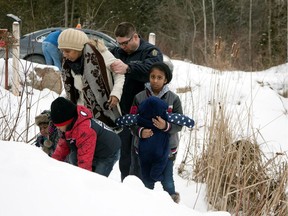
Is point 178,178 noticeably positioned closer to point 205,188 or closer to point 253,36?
point 205,188

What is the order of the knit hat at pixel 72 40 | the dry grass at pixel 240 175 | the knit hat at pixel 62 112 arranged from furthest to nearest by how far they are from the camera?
the dry grass at pixel 240 175 < the knit hat at pixel 72 40 < the knit hat at pixel 62 112

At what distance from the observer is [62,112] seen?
254 cm

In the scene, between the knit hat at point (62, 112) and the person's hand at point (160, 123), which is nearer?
the knit hat at point (62, 112)

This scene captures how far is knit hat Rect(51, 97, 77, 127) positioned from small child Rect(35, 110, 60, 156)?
0.47 m

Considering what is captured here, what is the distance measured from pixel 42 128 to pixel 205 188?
1183 mm

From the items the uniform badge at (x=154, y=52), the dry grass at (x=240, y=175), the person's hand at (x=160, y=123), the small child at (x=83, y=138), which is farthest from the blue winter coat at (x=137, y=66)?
the dry grass at (x=240, y=175)

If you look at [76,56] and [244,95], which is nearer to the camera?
[76,56]

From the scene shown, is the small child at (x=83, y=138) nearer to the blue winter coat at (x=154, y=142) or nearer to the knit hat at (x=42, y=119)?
the blue winter coat at (x=154, y=142)

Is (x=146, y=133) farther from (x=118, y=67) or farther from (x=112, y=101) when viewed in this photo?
(x=118, y=67)

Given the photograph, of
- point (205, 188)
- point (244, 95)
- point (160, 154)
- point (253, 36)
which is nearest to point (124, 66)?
point (160, 154)

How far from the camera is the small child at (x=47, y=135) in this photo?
3.07 meters

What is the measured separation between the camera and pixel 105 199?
4.81 feet

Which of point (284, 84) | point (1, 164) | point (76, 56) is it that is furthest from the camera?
point (284, 84)

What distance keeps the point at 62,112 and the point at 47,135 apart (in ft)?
2.14
